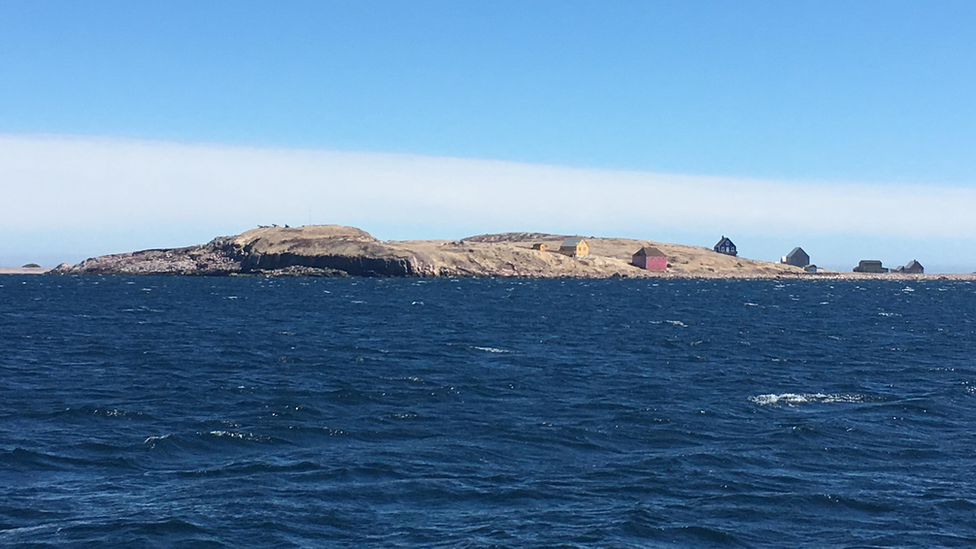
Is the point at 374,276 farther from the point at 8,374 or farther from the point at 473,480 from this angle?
the point at 473,480

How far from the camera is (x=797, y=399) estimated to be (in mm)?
37625

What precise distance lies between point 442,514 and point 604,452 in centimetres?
813

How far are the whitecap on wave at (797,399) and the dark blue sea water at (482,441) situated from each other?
0.82 ft

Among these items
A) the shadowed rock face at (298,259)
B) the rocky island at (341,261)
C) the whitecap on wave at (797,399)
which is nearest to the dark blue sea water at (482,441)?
the whitecap on wave at (797,399)

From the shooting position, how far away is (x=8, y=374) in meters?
42.6

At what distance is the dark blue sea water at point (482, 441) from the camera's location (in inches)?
826

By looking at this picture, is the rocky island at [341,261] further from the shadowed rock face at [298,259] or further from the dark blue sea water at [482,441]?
the dark blue sea water at [482,441]

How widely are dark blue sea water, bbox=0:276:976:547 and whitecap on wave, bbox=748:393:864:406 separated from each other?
250 millimetres

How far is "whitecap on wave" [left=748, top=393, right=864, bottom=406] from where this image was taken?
36812 millimetres

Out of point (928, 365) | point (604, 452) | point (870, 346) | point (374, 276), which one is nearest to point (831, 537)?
point (604, 452)

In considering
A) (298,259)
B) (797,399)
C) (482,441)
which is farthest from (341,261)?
(482,441)

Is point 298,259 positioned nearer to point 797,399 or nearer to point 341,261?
point 341,261

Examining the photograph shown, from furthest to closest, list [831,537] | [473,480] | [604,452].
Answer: [604,452] < [473,480] < [831,537]

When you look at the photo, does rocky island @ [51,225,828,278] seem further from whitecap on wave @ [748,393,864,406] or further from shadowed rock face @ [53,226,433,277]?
whitecap on wave @ [748,393,864,406]
